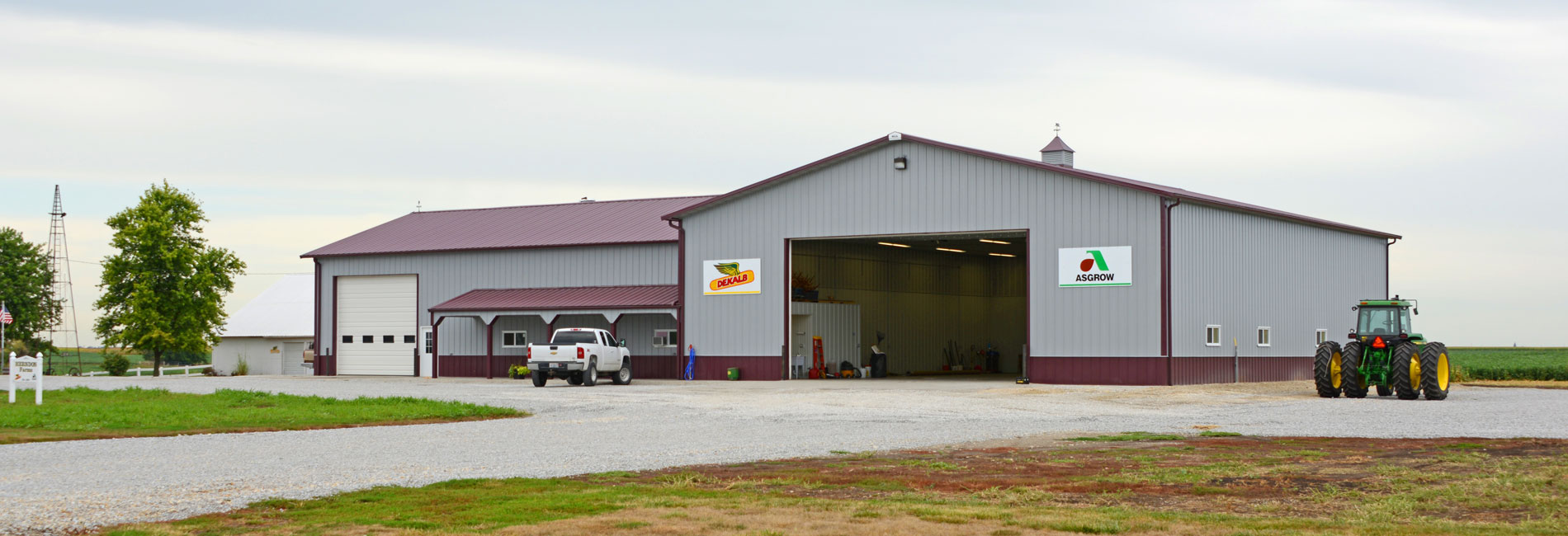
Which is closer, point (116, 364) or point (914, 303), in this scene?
point (914, 303)

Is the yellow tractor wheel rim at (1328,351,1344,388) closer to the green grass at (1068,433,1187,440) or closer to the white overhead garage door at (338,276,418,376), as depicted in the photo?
the green grass at (1068,433,1187,440)

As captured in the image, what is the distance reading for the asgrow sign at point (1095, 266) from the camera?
111 ft

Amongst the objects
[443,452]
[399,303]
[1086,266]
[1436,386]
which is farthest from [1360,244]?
[443,452]

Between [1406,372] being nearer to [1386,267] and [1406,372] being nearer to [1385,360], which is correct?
[1385,360]

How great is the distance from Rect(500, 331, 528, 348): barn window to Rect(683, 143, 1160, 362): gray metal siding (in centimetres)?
663

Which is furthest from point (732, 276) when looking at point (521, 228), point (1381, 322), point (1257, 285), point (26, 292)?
point (26, 292)

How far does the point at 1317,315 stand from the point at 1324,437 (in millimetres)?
24234

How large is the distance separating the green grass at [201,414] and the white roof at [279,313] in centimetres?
3094

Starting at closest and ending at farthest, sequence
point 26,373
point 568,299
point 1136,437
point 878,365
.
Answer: point 1136,437 < point 26,373 < point 568,299 < point 878,365

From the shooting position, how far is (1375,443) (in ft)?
53.1

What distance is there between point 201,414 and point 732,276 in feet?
64.0

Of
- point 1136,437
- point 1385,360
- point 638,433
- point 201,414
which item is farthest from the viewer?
point 1385,360

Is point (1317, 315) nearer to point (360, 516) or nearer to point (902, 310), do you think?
point (902, 310)

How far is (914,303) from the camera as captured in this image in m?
48.1
